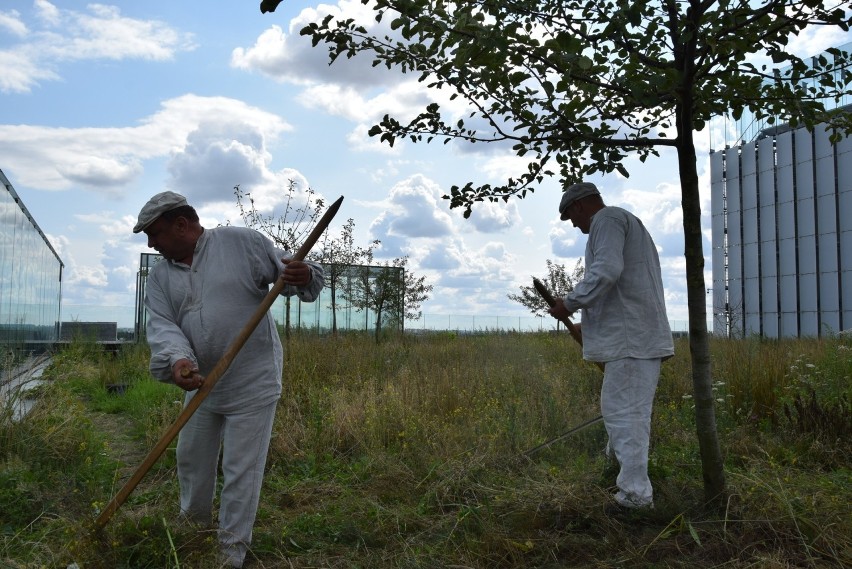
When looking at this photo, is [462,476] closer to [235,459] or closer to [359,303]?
[235,459]

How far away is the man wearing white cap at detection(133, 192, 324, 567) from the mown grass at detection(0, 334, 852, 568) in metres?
0.32

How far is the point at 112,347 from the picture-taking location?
58.1 feet

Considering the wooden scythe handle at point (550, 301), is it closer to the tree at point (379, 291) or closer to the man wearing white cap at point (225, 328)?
the man wearing white cap at point (225, 328)

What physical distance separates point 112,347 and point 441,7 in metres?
16.6

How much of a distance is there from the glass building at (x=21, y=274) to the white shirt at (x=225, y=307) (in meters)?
7.50

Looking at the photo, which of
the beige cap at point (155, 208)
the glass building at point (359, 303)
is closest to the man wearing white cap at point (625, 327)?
the beige cap at point (155, 208)

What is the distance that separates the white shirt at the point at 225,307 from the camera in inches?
139

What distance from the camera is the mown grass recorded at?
340cm

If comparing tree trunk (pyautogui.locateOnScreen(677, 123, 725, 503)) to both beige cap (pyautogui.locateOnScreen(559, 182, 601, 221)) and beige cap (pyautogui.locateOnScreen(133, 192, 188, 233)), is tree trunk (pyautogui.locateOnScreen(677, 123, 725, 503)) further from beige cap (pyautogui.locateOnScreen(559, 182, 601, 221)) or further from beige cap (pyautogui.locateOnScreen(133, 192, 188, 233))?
beige cap (pyautogui.locateOnScreen(133, 192, 188, 233))

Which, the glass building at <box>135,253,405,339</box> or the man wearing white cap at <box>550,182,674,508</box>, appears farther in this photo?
the glass building at <box>135,253,405,339</box>

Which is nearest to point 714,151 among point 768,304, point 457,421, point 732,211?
point 732,211

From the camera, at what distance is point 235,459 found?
11.5 feet

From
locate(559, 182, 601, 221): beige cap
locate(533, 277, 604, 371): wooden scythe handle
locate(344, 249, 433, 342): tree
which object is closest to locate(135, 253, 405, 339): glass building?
locate(344, 249, 433, 342): tree

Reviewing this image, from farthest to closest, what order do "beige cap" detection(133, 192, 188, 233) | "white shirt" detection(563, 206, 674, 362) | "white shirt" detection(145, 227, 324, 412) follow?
"white shirt" detection(563, 206, 674, 362), "white shirt" detection(145, 227, 324, 412), "beige cap" detection(133, 192, 188, 233)
